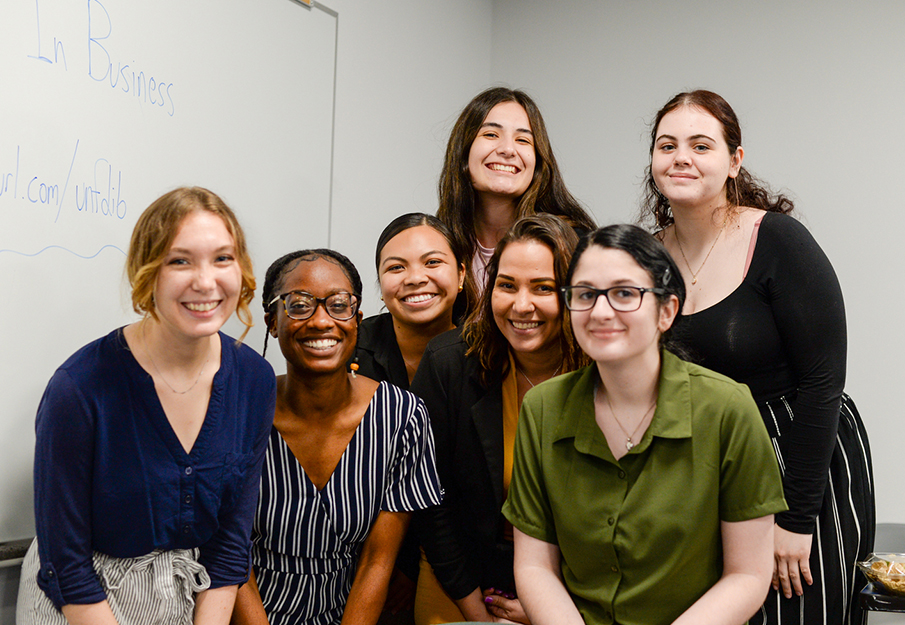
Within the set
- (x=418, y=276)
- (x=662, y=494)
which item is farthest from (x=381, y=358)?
(x=662, y=494)

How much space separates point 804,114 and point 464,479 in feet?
6.37

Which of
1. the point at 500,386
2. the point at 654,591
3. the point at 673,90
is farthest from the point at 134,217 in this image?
the point at 673,90

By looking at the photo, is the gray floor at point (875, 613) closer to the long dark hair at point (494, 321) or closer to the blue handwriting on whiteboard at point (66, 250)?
the blue handwriting on whiteboard at point (66, 250)

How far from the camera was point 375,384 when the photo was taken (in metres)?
1.73

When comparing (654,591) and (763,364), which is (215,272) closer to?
(654,591)

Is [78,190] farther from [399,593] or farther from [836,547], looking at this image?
[836,547]

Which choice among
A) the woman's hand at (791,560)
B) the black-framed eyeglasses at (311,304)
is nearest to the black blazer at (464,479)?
the black-framed eyeglasses at (311,304)

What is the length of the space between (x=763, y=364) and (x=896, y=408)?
4.34 feet

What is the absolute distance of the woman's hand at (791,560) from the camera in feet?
5.03

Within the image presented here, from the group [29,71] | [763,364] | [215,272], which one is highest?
[29,71]

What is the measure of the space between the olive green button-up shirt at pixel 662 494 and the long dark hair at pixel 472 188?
866 mm

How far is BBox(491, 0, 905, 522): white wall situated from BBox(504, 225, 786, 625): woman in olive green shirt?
1648mm

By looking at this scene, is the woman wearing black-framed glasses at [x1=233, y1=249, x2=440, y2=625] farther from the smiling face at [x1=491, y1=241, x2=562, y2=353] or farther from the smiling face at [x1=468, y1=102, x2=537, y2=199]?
the smiling face at [x1=468, y1=102, x2=537, y2=199]

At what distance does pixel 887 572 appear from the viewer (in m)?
1.53
